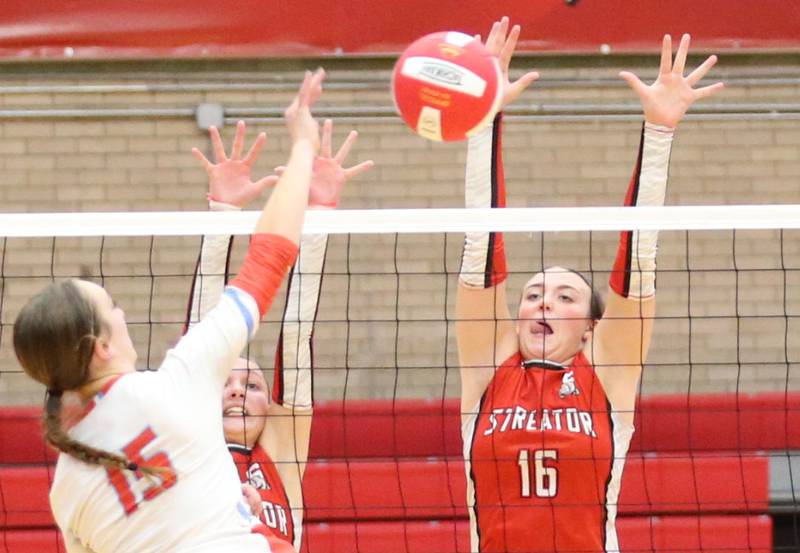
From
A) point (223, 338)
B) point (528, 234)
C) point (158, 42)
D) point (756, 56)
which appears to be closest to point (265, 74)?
point (158, 42)

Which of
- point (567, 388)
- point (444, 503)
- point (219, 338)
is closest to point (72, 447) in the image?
point (219, 338)

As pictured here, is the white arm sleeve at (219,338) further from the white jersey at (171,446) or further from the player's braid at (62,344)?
the player's braid at (62,344)

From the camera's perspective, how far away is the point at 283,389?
422 cm

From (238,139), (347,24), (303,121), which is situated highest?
(347,24)

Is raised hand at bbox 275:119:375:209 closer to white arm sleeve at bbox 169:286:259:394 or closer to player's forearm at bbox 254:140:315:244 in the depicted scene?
player's forearm at bbox 254:140:315:244

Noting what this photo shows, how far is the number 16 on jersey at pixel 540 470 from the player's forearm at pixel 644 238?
0.55 meters

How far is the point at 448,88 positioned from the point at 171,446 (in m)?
1.60

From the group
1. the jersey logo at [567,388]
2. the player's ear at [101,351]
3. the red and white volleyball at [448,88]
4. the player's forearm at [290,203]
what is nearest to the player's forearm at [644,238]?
the jersey logo at [567,388]

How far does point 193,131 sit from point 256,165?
0.42 meters

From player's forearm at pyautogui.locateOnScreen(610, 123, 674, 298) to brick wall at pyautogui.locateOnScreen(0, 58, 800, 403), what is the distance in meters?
3.47

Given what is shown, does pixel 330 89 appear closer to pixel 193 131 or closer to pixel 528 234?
pixel 193 131

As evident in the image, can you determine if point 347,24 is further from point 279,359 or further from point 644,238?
point 644,238

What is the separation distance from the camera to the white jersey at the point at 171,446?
2342mm

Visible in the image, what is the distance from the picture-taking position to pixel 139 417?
234 cm
